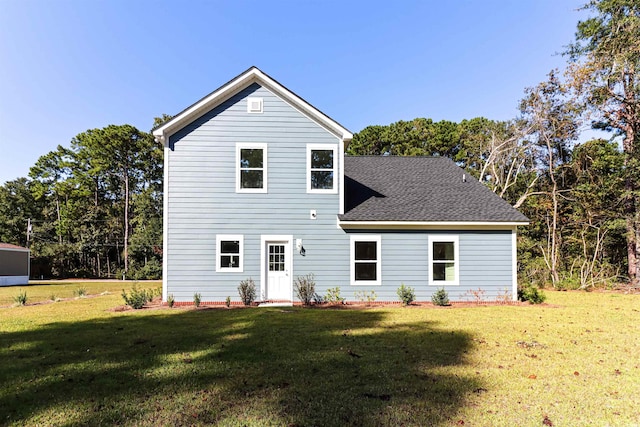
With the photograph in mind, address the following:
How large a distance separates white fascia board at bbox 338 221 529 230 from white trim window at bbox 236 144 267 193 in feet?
10.3

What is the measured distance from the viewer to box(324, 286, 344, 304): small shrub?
12.0m

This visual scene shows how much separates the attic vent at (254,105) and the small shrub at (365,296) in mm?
7259

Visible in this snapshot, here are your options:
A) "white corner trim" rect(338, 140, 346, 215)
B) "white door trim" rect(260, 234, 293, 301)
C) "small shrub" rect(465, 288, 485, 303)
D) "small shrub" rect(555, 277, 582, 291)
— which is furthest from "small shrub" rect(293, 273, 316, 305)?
"small shrub" rect(555, 277, 582, 291)

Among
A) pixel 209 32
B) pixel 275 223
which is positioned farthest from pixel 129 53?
pixel 275 223

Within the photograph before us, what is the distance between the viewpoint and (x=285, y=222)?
12117 mm

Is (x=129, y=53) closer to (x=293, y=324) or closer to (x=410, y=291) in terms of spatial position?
(x=293, y=324)

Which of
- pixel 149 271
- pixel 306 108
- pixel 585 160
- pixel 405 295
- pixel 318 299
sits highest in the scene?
pixel 306 108

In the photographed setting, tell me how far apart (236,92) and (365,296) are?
8395mm

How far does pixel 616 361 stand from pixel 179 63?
18.5 meters

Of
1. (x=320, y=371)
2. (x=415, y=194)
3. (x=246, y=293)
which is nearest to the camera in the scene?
(x=320, y=371)

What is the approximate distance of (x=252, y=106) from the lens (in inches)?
485

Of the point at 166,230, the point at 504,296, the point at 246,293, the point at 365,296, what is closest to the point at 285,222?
the point at 246,293

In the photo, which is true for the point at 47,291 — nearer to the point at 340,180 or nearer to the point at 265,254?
the point at 265,254

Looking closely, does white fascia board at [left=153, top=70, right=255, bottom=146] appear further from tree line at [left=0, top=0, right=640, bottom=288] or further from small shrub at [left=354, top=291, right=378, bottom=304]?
tree line at [left=0, top=0, right=640, bottom=288]
